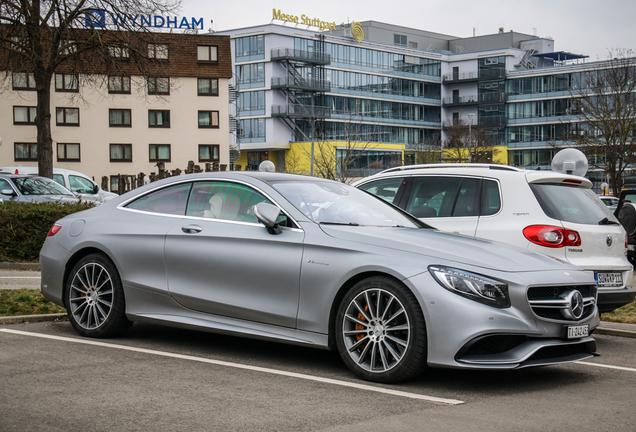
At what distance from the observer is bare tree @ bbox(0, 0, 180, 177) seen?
78.8ft

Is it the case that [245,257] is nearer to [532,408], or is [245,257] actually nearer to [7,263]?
[532,408]

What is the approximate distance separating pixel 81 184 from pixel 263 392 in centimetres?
2294

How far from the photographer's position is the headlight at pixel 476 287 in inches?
207

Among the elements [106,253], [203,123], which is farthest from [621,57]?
[106,253]

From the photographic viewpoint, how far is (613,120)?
47031mm

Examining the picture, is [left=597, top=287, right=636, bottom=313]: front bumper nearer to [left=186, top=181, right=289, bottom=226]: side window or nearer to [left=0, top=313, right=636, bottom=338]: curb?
[left=0, top=313, right=636, bottom=338]: curb

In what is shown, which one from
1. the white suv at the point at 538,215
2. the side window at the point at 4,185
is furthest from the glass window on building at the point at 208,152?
the white suv at the point at 538,215

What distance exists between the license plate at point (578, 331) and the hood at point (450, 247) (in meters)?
0.45

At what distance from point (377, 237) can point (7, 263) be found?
1108 cm

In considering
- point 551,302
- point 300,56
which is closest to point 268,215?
point 551,302

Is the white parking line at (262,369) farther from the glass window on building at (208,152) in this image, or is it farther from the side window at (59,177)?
the glass window on building at (208,152)

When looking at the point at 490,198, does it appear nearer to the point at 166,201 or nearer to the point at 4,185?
the point at 166,201

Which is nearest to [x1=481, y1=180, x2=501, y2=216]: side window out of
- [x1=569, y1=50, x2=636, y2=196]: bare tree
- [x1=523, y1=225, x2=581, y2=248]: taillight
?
[x1=523, y1=225, x2=581, y2=248]: taillight

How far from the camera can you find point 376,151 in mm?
92938
